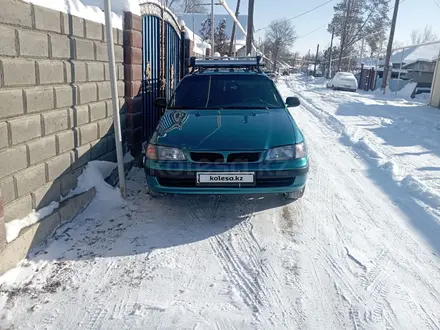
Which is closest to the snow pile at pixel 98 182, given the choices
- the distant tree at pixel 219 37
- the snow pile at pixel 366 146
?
the snow pile at pixel 366 146

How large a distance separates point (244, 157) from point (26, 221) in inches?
79.8

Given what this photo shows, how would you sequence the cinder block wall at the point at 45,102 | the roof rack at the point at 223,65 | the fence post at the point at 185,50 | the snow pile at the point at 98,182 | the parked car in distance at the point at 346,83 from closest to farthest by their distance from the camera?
the cinder block wall at the point at 45,102, the snow pile at the point at 98,182, the roof rack at the point at 223,65, the fence post at the point at 185,50, the parked car in distance at the point at 346,83

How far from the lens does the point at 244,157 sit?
362cm

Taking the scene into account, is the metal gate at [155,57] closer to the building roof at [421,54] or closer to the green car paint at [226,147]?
the green car paint at [226,147]

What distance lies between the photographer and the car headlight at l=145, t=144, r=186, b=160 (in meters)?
3.63

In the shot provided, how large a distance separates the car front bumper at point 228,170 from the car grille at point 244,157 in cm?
5

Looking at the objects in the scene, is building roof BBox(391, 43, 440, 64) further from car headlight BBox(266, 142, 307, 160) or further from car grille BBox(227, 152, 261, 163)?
car grille BBox(227, 152, 261, 163)

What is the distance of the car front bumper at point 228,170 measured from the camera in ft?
11.7

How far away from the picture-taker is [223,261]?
3045 millimetres

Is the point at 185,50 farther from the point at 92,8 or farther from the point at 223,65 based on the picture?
the point at 92,8

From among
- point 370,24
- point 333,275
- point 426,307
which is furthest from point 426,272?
point 370,24

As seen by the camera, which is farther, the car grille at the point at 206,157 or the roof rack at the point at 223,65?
the roof rack at the point at 223,65

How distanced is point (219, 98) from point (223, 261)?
8.34ft

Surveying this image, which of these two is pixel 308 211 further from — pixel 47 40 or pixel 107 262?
pixel 47 40
